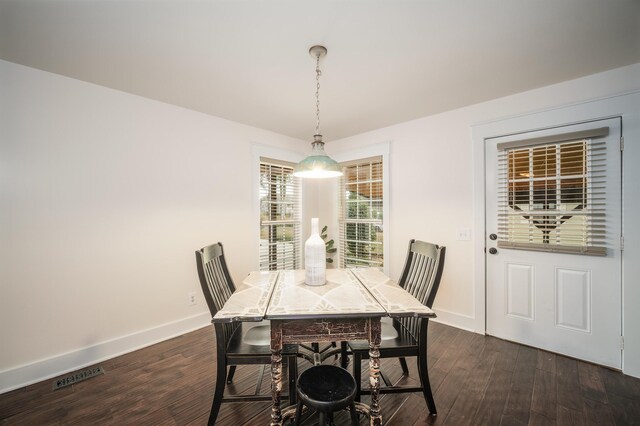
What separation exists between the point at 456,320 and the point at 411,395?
1.45 metres

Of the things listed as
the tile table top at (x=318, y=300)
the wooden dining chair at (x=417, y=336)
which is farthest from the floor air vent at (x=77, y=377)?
the wooden dining chair at (x=417, y=336)

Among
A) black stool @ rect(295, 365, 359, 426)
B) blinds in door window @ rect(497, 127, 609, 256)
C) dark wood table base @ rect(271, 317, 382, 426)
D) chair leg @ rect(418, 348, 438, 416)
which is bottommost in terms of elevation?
chair leg @ rect(418, 348, 438, 416)

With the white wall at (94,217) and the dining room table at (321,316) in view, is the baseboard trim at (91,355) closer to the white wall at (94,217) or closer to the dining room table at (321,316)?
the white wall at (94,217)

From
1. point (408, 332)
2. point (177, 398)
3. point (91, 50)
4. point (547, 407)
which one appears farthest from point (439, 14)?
point (177, 398)

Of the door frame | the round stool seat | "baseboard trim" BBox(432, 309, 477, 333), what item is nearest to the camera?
the round stool seat

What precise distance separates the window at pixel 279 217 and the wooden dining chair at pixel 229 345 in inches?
67.5

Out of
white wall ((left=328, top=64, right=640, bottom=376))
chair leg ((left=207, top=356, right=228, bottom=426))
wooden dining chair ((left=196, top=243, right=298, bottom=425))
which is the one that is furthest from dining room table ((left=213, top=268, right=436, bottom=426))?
white wall ((left=328, top=64, right=640, bottom=376))

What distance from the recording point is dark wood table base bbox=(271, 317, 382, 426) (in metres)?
1.44

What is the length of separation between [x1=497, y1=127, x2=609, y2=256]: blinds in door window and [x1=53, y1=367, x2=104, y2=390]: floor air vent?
13.1ft

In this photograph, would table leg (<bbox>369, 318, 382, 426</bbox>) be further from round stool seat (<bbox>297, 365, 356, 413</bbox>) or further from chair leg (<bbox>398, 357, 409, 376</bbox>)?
chair leg (<bbox>398, 357, 409, 376</bbox>)

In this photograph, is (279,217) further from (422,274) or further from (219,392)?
(219,392)

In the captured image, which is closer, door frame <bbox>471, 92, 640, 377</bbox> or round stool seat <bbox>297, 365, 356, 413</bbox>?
round stool seat <bbox>297, 365, 356, 413</bbox>

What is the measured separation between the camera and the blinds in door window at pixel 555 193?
224 centimetres

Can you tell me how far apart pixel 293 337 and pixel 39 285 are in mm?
2265
